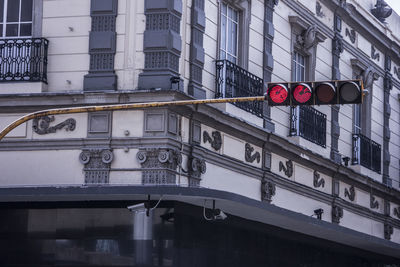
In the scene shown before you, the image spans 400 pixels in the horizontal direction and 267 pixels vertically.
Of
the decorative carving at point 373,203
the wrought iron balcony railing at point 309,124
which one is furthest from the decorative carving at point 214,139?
the decorative carving at point 373,203

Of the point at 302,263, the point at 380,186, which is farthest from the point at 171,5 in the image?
the point at 380,186

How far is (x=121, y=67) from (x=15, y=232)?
3656 millimetres

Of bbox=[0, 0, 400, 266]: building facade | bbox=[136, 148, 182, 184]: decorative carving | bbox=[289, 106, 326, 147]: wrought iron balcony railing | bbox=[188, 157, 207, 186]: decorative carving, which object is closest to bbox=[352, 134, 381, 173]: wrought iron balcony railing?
bbox=[289, 106, 326, 147]: wrought iron balcony railing

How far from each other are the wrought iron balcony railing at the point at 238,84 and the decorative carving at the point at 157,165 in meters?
2.59

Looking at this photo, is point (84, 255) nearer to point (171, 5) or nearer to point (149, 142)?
point (149, 142)

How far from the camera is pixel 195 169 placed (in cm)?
1995

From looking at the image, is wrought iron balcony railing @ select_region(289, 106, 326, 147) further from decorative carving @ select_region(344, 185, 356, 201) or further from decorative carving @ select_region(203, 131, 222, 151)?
decorative carving @ select_region(203, 131, 222, 151)

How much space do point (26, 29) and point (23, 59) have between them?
0.71 meters

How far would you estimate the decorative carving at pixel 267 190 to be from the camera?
2288 centimetres

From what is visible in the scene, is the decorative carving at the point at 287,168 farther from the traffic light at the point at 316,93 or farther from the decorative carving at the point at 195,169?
the traffic light at the point at 316,93

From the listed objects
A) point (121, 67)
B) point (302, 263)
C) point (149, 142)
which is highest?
point (121, 67)

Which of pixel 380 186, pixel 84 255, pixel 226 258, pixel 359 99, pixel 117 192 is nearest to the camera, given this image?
pixel 359 99

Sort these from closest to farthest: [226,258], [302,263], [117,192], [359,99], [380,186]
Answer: [359,99]
[117,192]
[226,258]
[302,263]
[380,186]

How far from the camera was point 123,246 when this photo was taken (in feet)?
63.5
